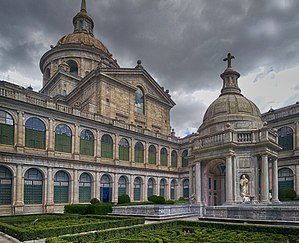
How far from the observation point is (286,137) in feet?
160

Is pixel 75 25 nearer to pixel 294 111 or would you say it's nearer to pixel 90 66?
pixel 90 66

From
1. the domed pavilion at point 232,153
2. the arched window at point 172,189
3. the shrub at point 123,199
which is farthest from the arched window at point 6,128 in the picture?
the arched window at point 172,189

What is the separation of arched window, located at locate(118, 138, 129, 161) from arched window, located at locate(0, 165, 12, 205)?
1808cm

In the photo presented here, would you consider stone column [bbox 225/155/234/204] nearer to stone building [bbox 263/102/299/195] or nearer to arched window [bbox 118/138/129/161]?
stone building [bbox 263/102/299/195]

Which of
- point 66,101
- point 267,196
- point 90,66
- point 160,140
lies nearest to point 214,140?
point 267,196

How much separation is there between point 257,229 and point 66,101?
1934 inches

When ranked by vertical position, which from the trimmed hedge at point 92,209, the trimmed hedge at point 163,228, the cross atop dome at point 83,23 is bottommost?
the trimmed hedge at point 92,209

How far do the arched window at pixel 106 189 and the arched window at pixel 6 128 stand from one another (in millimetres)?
15368

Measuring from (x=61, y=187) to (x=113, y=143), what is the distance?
11.2 m

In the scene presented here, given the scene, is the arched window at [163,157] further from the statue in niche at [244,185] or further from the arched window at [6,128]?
the statue in niche at [244,185]

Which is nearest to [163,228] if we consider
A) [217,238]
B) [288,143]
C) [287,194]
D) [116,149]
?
[217,238]

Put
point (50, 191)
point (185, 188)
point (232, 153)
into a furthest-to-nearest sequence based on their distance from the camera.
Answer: point (185, 188)
point (50, 191)
point (232, 153)

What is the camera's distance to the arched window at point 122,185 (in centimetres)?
4934

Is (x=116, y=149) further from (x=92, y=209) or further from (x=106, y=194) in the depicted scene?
(x=92, y=209)
